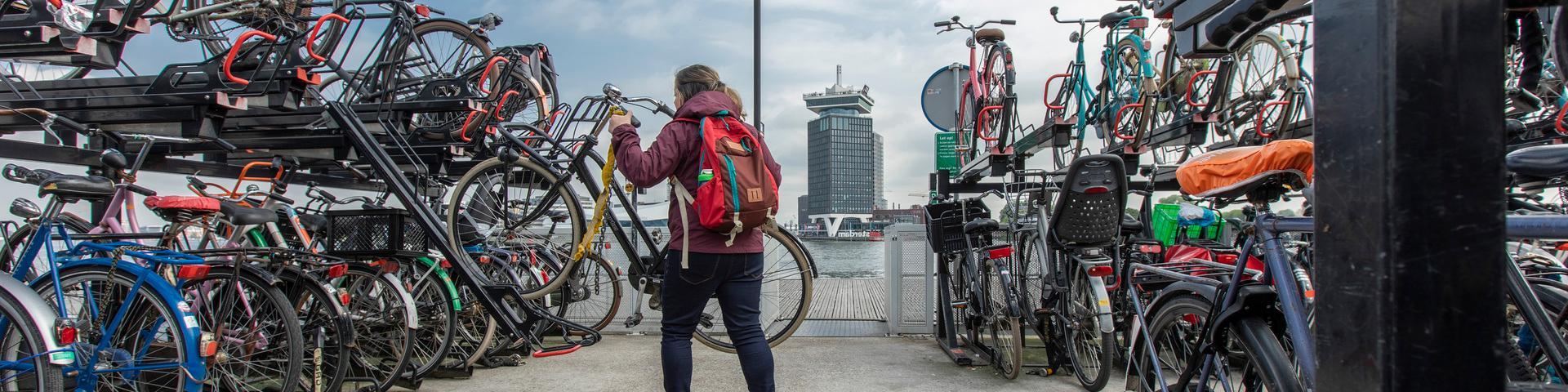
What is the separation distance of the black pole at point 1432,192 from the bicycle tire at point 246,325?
3403mm

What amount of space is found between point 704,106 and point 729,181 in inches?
12.9

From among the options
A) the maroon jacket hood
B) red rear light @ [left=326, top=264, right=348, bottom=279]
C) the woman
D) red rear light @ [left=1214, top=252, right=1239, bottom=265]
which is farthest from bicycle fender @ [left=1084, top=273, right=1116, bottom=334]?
red rear light @ [left=326, top=264, right=348, bottom=279]

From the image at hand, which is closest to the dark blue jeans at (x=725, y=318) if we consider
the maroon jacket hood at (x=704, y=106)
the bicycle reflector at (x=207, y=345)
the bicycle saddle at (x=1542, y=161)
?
the maroon jacket hood at (x=704, y=106)

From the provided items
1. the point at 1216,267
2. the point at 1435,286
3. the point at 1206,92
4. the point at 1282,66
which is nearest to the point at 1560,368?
the point at 1216,267

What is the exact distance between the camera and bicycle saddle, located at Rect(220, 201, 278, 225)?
3.10 metres

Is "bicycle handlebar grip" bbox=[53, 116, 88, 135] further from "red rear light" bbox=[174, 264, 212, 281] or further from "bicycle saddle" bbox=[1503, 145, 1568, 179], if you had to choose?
"bicycle saddle" bbox=[1503, 145, 1568, 179]

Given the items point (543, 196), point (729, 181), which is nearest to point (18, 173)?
point (543, 196)

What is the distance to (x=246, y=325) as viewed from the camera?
3.10 meters

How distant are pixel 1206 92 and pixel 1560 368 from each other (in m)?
4.37

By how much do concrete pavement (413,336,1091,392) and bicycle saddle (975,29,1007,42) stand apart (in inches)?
122

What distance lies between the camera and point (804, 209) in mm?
10820

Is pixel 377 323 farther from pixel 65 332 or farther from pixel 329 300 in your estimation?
pixel 65 332

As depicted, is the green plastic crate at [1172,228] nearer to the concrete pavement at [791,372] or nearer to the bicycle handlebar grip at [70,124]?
the concrete pavement at [791,372]

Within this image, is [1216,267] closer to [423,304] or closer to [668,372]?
[668,372]
